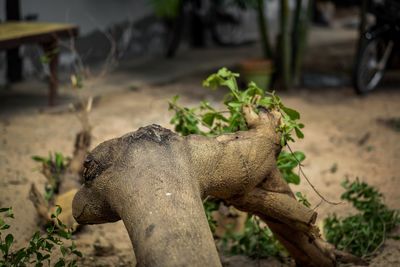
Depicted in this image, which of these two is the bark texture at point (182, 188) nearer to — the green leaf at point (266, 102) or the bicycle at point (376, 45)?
the green leaf at point (266, 102)

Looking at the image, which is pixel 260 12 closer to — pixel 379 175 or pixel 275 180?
pixel 379 175

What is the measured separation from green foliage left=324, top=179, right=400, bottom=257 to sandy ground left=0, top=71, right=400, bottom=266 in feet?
0.30

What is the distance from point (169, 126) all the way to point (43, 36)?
1.62 meters

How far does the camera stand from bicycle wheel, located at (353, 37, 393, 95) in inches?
281

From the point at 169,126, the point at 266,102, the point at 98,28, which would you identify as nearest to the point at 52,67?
the point at 169,126

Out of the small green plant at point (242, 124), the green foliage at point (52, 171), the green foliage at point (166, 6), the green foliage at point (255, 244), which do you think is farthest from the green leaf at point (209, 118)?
the green foliage at point (166, 6)

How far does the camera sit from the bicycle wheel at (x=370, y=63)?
712 centimetres

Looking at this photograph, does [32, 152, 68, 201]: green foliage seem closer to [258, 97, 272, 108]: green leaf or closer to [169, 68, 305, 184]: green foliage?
[169, 68, 305, 184]: green foliage

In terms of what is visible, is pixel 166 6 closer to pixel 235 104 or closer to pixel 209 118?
pixel 209 118

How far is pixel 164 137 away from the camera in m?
2.59

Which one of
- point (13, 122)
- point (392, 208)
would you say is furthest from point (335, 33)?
point (392, 208)

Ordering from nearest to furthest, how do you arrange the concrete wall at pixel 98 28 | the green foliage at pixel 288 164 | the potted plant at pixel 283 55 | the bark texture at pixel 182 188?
the bark texture at pixel 182 188 < the green foliage at pixel 288 164 < the potted plant at pixel 283 55 < the concrete wall at pixel 98 28

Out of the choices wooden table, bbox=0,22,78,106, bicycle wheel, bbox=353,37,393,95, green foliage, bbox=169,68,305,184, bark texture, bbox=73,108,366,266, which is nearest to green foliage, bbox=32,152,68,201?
green foliage, bbox=169,68,305,184

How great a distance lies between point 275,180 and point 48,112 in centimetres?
387
